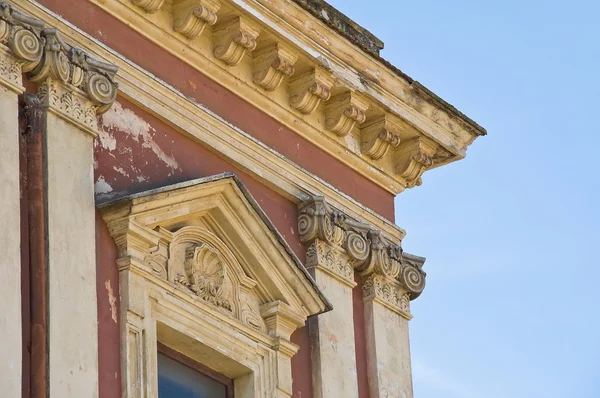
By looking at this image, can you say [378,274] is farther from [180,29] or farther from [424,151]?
[180,29]

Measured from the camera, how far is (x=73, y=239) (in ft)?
42.7

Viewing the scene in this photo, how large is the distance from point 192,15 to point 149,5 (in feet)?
1.22

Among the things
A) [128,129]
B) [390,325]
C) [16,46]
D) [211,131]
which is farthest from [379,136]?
[16,46]

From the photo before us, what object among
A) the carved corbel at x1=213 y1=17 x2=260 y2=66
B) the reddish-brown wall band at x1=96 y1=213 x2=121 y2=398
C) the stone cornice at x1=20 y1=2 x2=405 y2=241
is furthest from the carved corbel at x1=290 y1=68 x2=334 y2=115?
the reddish-brown wall band at x1=96 y1=213 x2=121 y2=398

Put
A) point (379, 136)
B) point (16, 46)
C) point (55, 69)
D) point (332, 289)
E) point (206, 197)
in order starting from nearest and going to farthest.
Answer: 1. point (16, 46)
2. point (55, 69)
3. point (206, 197)
4. point (332, 289)
5. point (379, 136)

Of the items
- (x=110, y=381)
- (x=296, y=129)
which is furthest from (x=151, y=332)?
(x=296, y=129)

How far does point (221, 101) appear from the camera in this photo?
15.1 meters

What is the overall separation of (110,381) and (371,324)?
334cm

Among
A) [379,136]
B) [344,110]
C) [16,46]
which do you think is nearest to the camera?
[16,46]

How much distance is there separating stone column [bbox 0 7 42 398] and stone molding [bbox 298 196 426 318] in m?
3.07

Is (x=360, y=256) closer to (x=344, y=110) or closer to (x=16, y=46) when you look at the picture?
(x=344, y=110)

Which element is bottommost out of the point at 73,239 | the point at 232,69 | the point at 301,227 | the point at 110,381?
the point at 110,381

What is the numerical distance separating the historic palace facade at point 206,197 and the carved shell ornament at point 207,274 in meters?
0.01

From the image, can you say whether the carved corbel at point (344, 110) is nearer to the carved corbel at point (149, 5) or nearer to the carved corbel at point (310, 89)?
the carved corbel at point (310, 89)
